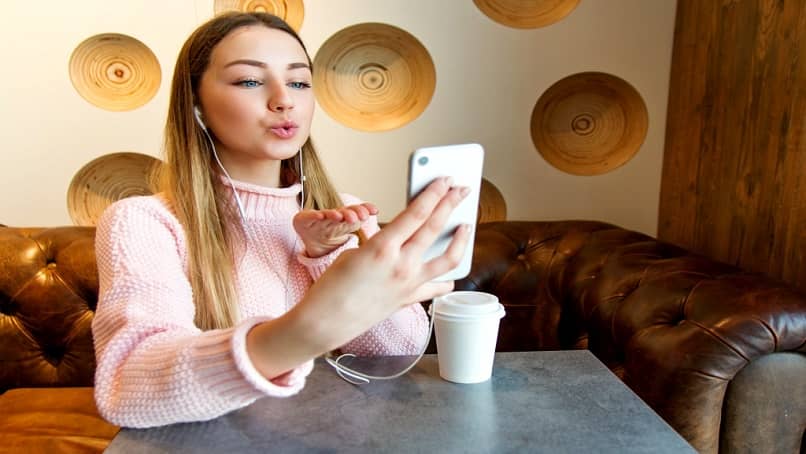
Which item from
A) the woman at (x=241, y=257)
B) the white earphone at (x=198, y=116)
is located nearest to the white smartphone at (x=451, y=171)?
the woman at (x=241, y=257)

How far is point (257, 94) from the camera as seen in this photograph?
0.85 meters

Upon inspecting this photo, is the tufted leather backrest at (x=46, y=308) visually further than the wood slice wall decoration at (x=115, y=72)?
No

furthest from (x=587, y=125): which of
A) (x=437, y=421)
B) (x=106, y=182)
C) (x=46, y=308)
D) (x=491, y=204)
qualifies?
(x=46, y=308)

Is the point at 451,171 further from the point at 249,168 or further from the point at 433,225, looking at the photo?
the point at 249,168

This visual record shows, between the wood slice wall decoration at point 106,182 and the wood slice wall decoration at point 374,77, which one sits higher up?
the wood slice wall decoration at point 374,77

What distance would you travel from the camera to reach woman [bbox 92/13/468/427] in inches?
19.3

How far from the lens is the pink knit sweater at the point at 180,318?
54 centimetres

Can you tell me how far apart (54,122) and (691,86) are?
1744mm

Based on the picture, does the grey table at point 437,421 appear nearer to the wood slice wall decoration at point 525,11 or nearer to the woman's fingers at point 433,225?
the woman's fingers at point 433,225

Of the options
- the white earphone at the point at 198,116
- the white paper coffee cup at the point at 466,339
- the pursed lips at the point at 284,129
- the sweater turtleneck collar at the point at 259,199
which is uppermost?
the white earphone at the point at 198,116

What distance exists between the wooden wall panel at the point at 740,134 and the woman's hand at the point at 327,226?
892mm

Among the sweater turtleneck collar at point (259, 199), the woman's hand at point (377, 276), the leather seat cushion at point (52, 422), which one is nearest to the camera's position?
the woman's hand at point (377, 276)

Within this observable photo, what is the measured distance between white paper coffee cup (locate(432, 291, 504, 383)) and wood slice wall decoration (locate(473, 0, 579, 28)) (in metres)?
1.13

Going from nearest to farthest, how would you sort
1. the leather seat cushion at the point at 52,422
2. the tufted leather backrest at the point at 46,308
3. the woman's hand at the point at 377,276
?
the woman's hand at the point at 377,276
the leather seat cushion at the point at 52,422
the tufted leather backrest at the point at 46,308
